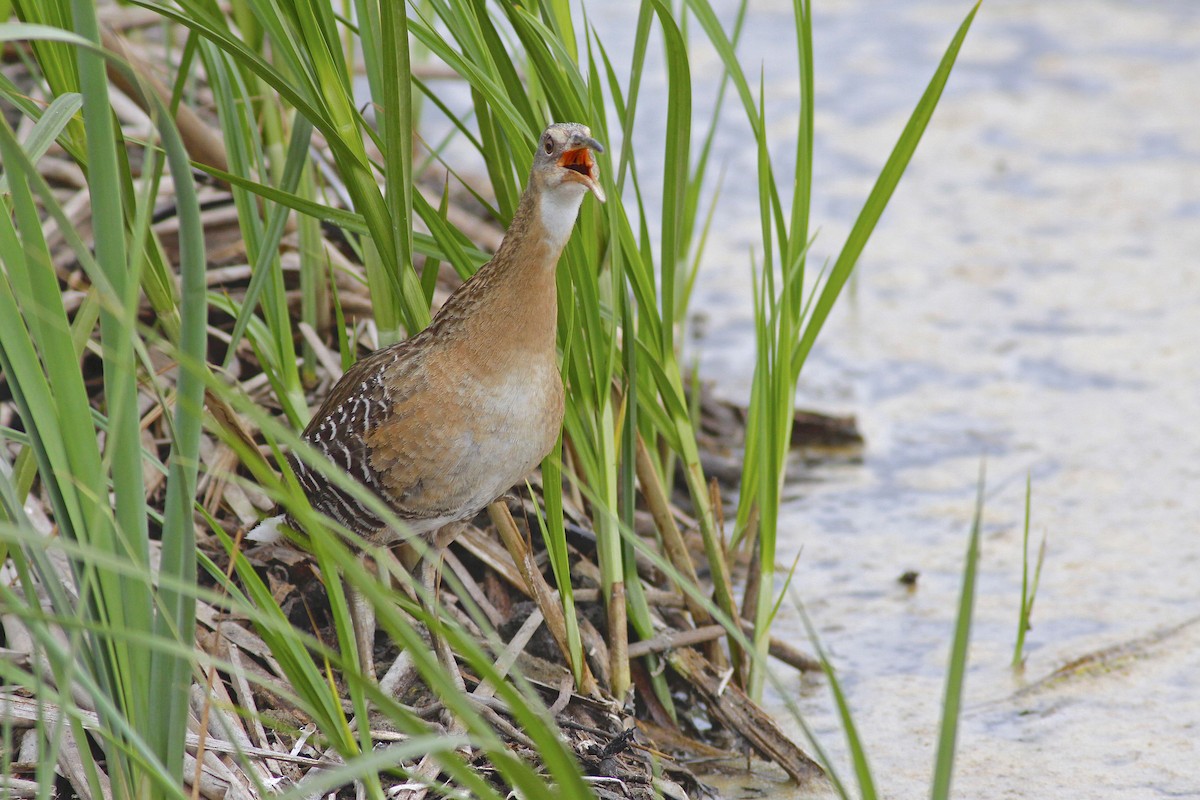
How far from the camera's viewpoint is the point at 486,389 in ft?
8.36

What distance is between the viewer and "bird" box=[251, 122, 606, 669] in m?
2.51

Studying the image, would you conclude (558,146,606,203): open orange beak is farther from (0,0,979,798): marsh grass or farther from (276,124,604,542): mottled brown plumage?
(0,0,979,798): marsh grass

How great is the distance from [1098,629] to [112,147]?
299cm

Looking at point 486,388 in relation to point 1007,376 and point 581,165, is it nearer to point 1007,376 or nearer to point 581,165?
point 581,165

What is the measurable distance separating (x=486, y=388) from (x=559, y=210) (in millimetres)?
377

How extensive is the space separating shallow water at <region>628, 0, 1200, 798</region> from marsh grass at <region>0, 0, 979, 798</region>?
2.25 ft

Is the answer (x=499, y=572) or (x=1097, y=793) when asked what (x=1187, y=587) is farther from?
(x=499, y=572)

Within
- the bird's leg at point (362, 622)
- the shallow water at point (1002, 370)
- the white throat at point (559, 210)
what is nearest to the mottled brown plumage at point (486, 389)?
the white throat at point (559, 210)

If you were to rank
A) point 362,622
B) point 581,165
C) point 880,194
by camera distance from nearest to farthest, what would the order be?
point 581,165 → point 880,194 → point 362,622

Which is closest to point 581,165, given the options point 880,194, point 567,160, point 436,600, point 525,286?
point 567,160

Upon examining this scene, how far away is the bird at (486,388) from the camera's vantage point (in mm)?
2510

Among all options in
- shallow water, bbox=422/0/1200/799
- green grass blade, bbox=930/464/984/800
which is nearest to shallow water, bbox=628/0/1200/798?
shallow water, bbox=422/0/1200/799

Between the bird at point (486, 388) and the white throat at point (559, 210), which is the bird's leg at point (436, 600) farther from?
the white throat at point (559, 210)

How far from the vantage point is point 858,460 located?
4.75 metres
